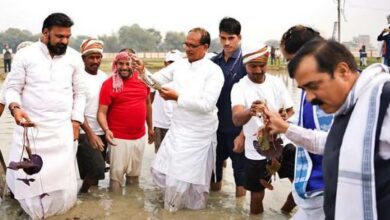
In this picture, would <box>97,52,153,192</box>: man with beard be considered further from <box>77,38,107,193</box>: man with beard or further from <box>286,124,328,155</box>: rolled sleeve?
<box>286,124,328,155</box>: rolled sleeve

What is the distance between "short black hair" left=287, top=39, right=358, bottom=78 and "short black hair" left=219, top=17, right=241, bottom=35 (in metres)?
3.49

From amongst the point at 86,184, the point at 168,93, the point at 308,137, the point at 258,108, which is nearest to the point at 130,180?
the point at 86,184

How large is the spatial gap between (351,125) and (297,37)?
1482 mm

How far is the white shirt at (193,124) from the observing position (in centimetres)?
513

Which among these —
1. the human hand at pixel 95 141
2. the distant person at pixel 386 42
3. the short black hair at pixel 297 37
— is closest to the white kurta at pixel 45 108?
the human hand at pixel 95 141

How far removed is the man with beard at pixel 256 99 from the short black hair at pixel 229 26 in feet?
2.79

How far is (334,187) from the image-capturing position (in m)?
2.02

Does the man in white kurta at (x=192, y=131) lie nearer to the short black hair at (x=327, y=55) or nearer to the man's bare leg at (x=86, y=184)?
the man's bare leg at (x=86, y=184)

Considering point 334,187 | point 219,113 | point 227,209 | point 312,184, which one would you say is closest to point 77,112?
point 219,113

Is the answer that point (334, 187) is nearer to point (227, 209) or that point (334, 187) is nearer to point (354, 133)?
point (354, 133)

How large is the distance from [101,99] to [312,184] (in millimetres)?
3270

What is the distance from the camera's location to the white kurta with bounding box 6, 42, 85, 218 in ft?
15.7

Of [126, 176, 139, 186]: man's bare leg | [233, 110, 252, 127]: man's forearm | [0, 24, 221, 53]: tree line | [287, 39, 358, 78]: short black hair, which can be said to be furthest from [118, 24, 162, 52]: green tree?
[287, 39, 358, 78]: short black hair

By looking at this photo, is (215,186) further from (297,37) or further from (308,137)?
(308,137)
